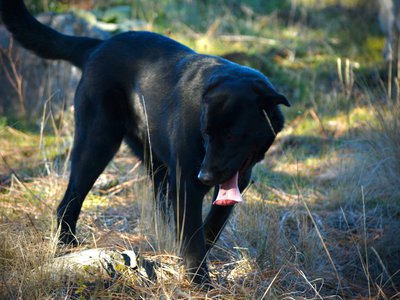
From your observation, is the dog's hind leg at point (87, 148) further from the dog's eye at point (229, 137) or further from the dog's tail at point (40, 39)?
the dog's eye at point (229, 137)

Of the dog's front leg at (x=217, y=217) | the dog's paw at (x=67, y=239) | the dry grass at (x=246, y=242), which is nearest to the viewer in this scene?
the dry grass at (x=246, y=242)

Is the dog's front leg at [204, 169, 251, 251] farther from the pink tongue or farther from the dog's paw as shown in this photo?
the dog's paw

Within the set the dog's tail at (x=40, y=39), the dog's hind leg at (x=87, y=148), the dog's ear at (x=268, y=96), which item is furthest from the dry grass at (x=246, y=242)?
the dog's tail at (x=40, y=39)

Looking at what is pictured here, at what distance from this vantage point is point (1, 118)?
23.7 feet

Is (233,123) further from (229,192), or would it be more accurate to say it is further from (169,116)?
(169,116)

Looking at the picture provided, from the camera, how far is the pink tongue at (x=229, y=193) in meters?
3.38

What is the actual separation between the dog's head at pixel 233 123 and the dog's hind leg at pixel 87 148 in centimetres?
97

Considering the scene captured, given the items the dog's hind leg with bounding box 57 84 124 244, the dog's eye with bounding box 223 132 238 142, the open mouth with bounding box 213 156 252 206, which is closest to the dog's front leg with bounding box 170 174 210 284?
the open mouth with bounding box 213 156 252 206

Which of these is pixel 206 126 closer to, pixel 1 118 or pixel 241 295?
pixel 241 295

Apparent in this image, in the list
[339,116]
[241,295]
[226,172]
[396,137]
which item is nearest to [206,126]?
[226,172]

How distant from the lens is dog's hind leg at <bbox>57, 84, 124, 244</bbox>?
13.6 feet

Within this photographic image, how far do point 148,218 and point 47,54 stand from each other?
1.41 meters

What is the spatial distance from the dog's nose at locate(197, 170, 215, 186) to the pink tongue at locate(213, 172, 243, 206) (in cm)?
14

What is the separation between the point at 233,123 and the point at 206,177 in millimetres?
326
